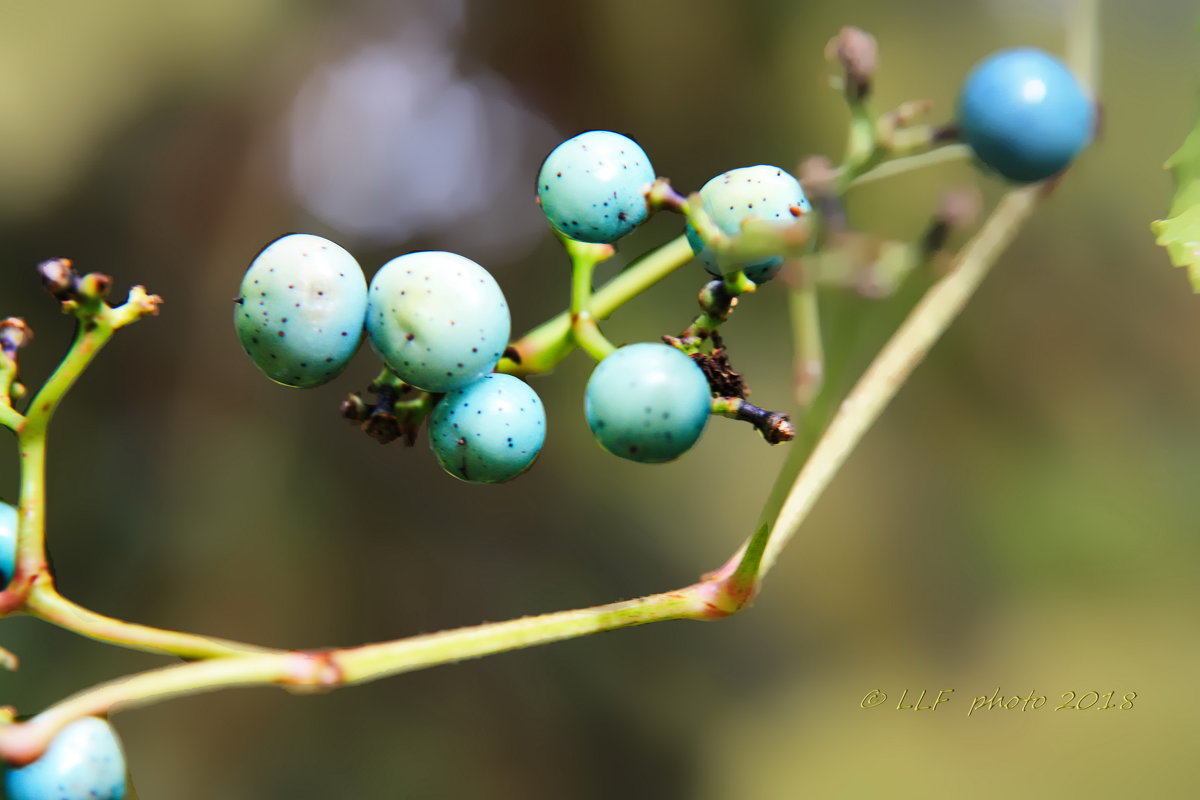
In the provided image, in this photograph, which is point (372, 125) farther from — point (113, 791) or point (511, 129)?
point (113, 791)

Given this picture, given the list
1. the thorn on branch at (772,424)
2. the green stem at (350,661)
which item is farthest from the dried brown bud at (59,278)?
the thorn on branch at (772,424)

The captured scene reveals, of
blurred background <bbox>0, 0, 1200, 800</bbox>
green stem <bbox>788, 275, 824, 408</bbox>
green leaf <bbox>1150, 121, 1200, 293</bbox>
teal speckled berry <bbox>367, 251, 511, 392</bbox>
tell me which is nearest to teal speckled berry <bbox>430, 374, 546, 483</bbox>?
teal speckled berry <bbox>367, 251, 511, 392</bbox>

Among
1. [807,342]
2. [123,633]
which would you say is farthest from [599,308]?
[123,633]

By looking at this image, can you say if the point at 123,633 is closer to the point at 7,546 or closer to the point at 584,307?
the point at 7,546

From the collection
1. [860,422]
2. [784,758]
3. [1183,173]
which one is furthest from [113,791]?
[784,758]

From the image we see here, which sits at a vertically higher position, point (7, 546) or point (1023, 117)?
point (1023, 117)

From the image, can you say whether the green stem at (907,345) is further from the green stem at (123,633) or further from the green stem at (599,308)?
Answer: the green stem at (123,633)
